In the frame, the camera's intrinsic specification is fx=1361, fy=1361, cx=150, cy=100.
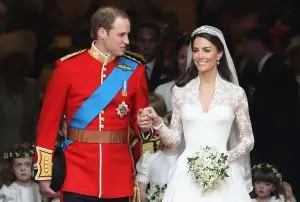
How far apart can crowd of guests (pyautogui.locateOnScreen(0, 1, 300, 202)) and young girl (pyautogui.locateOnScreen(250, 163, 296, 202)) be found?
283 millimetres

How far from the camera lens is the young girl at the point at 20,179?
36.4 ft

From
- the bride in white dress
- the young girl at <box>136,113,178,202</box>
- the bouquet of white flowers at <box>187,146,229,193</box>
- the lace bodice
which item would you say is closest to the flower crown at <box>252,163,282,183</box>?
the young girl at <box>136,113,178,202</box>

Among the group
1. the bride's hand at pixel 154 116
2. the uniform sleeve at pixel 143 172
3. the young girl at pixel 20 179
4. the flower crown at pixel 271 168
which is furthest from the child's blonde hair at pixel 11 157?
the bride's hand at pixel 154 116

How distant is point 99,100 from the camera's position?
9078 mm

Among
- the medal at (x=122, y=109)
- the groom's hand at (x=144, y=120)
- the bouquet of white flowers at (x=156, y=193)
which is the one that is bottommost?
the bouquet of white flowers at (x=156, y=193)

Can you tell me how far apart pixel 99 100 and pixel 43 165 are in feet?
1.87

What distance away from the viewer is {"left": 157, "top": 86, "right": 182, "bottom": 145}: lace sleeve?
916cm

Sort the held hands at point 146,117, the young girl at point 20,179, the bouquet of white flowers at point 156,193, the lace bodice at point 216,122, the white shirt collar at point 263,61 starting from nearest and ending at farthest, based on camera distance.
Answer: the held hands at point 146,117 → the lace bodice at point 216,122 → the bouquet of white flowers at point 156,193 → the young girl at point 20,179 → the white shirt collar at point 263,61

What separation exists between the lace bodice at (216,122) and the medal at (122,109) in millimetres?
268

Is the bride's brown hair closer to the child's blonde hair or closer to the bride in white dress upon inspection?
the bride in white dress

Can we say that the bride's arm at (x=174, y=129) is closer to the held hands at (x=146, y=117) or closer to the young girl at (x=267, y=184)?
the held hands at (x=146, y=117)

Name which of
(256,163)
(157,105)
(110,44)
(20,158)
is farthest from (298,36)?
(110,44)

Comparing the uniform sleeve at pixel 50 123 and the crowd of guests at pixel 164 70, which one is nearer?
the uniform sleeve at pixel 50 123

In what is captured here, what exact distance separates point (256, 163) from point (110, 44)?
10.9 ft
